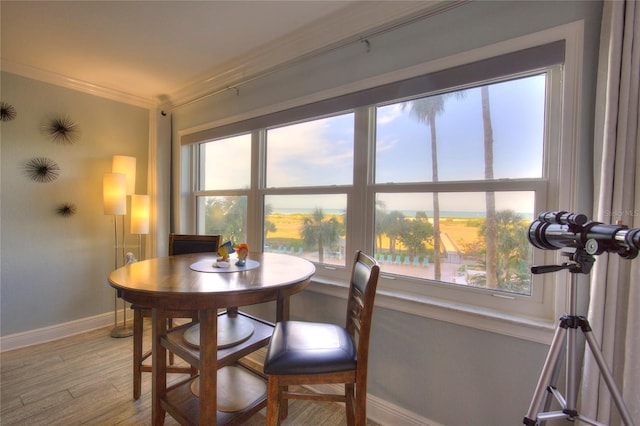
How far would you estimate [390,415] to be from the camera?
1.62m

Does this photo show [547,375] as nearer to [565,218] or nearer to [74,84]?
[565,218]

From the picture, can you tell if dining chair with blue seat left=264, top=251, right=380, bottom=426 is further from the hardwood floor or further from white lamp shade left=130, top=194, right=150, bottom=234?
white lamp shade left=130, top=194, right=150, bottom=234

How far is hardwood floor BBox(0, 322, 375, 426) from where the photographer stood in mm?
1657

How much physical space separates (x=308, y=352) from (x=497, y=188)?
1.20m

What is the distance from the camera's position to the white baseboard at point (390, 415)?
5.00 ft

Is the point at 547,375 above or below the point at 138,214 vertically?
below

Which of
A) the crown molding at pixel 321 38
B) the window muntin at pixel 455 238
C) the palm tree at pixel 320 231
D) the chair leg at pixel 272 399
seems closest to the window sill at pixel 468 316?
the window muntin at pixel 455 238

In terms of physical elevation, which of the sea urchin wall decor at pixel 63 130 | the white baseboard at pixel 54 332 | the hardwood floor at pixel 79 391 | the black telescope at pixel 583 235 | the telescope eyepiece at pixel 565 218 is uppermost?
the sea urchin wall decor at pixel 63 130

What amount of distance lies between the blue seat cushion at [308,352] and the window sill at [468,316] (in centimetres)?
41

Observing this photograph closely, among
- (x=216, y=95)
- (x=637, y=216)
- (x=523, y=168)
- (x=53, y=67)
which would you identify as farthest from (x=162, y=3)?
(x=637, y=216)

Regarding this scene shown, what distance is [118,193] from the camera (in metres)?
2.66

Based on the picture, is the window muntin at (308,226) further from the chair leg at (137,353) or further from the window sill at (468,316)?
the chair leg at (137,353)

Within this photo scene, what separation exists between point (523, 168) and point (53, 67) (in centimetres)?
364

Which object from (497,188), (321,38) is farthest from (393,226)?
(321,38)
